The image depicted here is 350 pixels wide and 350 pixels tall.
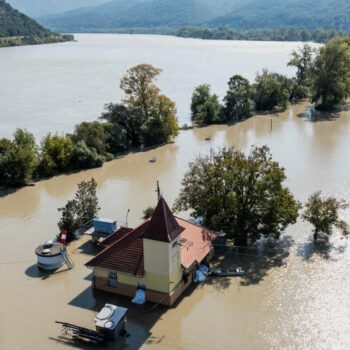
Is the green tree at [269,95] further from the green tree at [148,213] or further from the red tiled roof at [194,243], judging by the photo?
the red tiled roof at [194,243]

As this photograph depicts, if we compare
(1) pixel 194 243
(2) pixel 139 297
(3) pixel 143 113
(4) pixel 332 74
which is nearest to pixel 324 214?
(1) pixel 194 243

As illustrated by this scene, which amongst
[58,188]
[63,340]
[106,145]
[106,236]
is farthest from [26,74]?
[63,340]

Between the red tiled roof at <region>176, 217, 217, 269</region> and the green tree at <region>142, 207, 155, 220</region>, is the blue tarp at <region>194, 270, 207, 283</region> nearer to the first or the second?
the red tiled roof at <region>176, 217, 217, 269</region>

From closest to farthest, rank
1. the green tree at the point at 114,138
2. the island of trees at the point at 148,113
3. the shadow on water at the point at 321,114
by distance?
the island of trees at the point at 148,113
the green tree at the point at 114,138
the shadow on water at the point at 321,114

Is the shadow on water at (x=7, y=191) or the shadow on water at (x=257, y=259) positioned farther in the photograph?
the shadow on water at (x=7, y=191)

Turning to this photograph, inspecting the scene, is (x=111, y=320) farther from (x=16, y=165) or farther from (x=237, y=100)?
(x=237, y=100)

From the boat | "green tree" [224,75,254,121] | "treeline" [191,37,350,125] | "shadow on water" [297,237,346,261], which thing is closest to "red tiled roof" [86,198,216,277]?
the boat

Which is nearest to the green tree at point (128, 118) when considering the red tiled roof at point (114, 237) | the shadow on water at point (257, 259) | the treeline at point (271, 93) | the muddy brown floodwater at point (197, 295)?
the treeline at point (271, 93)
